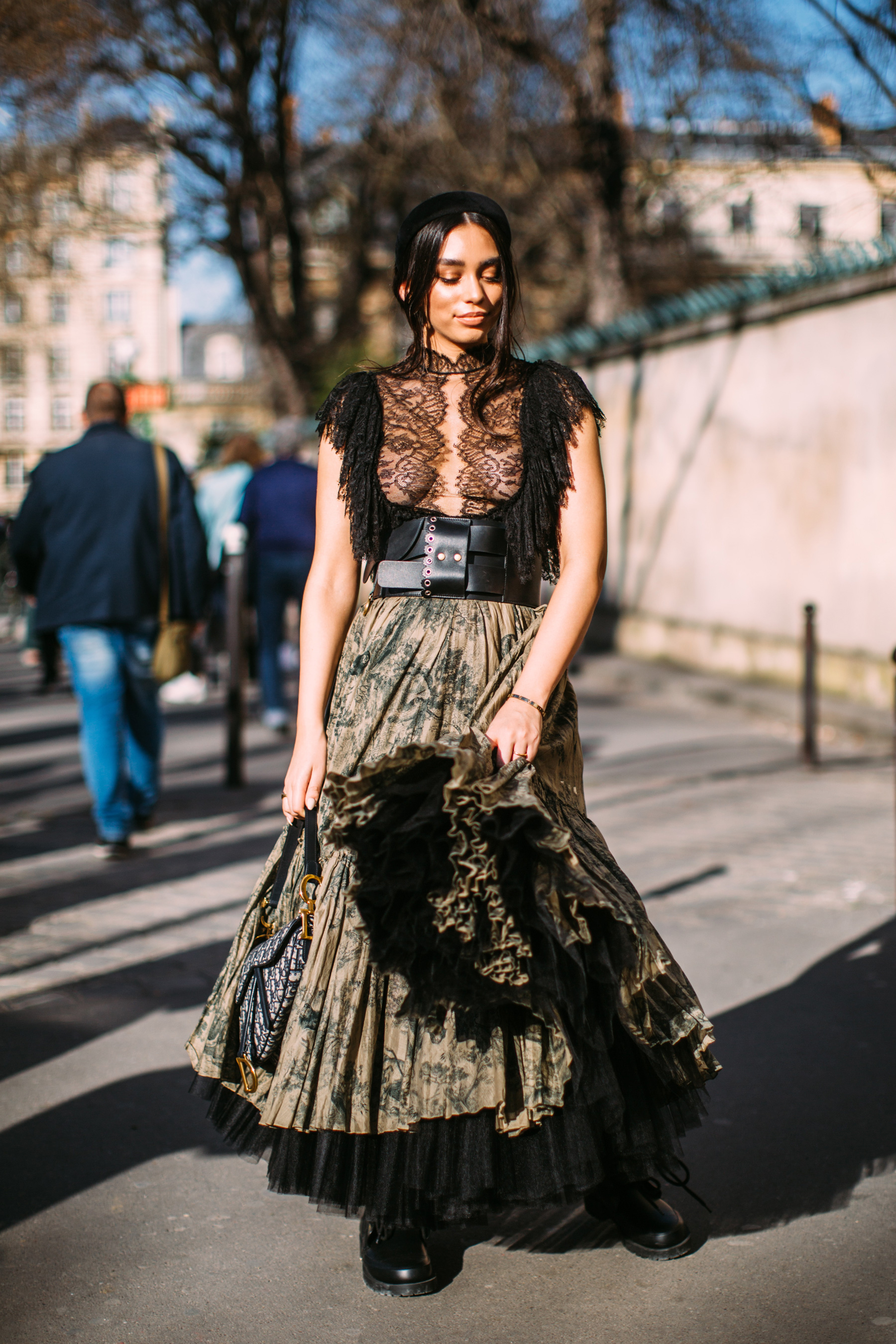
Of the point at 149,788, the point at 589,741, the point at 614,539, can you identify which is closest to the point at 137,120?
the point at 614,539

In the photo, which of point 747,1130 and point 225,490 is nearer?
point 747,1130

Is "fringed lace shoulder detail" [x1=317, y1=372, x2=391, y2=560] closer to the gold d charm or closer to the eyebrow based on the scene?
the eyebrow

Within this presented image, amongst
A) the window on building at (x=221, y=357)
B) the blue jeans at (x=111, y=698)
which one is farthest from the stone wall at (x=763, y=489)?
the window on building at (x=221, y=357)

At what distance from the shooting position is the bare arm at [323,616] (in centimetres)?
271

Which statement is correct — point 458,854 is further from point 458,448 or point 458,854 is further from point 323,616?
point 458,448

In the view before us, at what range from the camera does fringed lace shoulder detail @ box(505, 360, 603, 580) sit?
268 centimetres

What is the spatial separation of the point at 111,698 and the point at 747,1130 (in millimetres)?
3622

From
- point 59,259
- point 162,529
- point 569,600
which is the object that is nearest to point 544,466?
point 569,600

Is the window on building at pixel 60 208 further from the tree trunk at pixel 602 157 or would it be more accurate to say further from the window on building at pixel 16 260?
the tree trunk at pixel 602 157

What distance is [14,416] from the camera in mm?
81062

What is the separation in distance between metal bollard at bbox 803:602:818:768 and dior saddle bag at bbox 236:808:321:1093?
5.77m

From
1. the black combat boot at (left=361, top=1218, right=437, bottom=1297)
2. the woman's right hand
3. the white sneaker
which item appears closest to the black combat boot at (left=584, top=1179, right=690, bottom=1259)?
the black combat boot at (left=361, top=1218, right=437, bottom=1297)

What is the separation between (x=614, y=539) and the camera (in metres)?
14.9

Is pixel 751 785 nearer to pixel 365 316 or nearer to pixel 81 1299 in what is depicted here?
pixel 81 1299
